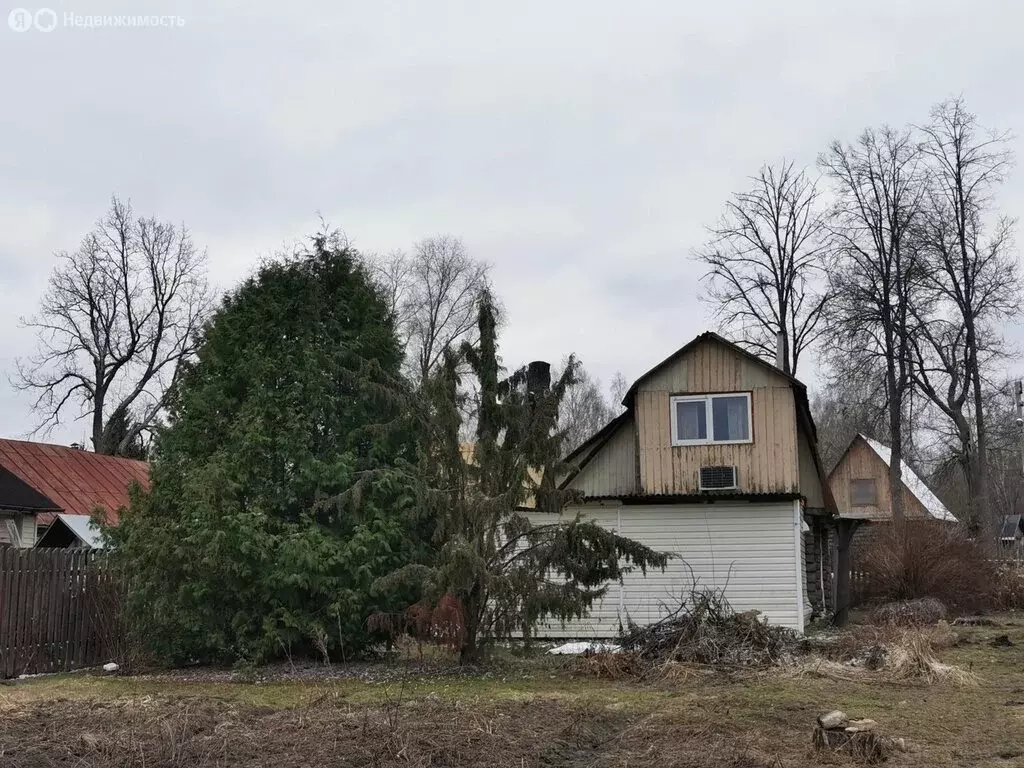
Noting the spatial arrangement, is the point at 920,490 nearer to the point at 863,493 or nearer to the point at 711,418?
the point at 863,493

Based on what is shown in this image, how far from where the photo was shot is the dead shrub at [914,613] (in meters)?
18.5

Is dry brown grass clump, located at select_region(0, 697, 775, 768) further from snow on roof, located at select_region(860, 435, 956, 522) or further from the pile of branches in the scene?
snow on roof, located at select_region(860, 435, 956, 522)

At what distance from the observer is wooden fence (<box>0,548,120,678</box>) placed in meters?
12.8

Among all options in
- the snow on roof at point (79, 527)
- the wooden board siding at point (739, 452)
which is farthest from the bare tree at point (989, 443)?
the snow on roof at point (79, 527)

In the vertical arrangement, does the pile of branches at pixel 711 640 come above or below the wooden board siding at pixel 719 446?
below

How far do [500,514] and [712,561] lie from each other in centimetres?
677

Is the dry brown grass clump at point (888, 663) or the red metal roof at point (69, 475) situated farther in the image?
the red metal roof at point (69, 475)

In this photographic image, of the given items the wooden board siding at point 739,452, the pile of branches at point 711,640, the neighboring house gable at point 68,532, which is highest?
the wooden board siding at point 739,452

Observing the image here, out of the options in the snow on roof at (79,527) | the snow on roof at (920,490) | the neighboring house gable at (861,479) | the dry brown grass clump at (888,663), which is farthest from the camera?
the neighboring house gable at (861,479)

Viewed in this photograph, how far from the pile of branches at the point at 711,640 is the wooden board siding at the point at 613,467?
5332mm

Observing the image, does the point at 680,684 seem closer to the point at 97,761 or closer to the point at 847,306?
the point at 97,761

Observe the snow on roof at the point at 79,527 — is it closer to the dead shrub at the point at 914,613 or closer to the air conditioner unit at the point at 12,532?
the air conditioner unit at the point at 12,532

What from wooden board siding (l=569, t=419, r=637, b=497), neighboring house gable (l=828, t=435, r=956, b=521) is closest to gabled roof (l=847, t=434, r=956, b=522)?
neighboring house gable (l=828, t=435, r=956, b=521)

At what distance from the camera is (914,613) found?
19172 millimetres
